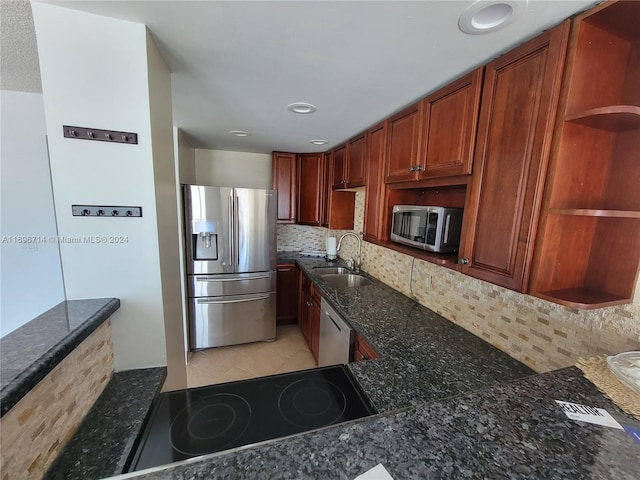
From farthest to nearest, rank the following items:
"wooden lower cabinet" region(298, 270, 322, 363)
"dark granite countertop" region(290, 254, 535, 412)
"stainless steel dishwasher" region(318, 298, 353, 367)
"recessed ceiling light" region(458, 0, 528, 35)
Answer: "wooden lower cabinet" region(298, 270, 322, 363) < "stainless steel dishwasher" region(318, 298, 353, 367) < "dark granite countertop" region(290, 254, 535, 412) < "recessed ceiling light" region(458, 0, 528, 35)

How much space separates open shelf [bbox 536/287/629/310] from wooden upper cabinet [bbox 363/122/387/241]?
1081mm

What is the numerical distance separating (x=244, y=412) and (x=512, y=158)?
1448mm

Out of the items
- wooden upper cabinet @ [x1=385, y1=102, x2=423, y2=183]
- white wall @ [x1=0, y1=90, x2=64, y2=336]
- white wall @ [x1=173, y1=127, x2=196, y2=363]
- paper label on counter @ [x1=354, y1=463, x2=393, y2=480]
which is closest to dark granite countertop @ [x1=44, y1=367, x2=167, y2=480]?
paper label on counter @ [x1=354, y1=463, x2=393, y2=480]

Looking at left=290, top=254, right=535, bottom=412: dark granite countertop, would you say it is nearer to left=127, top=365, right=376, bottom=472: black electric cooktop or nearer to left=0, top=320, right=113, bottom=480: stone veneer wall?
left=127, top=365, right=376, bottom=472: black electric cooktop

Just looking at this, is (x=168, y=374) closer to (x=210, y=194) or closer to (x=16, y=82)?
(x=210, y=194)

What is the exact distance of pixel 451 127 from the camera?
1239mm

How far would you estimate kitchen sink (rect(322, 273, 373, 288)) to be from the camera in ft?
8.42

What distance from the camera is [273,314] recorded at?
2988 millimetres

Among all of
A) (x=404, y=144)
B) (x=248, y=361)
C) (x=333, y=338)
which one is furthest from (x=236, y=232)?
(x=404, y=144)

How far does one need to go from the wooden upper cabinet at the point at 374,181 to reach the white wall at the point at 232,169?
1.90 meters

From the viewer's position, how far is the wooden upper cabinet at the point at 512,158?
86 centimetres

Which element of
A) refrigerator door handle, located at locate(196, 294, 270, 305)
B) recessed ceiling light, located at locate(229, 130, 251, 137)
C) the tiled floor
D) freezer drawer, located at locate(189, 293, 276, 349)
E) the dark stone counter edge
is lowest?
the tiled floor

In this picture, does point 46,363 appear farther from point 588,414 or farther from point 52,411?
point 588,414

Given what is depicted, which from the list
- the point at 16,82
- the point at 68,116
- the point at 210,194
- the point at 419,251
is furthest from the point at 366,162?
the point at 16,82
